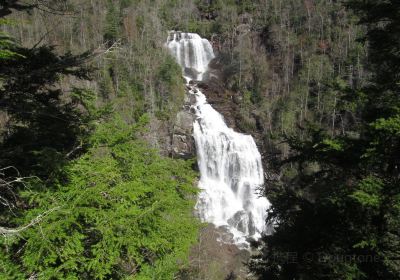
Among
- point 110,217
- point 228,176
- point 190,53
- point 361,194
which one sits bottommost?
point 228,176

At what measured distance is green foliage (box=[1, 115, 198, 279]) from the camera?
4.36 m

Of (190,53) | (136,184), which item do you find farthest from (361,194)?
(190,53)

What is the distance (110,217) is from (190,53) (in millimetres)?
43908

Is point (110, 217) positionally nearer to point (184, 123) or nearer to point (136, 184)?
point (136, 184)

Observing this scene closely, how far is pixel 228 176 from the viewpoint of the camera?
31266mm

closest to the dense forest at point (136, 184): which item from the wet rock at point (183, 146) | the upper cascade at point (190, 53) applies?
the wet rock at point (183, 146)

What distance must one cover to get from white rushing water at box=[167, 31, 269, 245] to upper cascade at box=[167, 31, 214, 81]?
8.24m

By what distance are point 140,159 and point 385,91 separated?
4.71 metres

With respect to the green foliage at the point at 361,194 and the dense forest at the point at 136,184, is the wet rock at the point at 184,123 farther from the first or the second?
the green foliage at the point at 361,194

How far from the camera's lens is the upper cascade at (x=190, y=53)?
45.0m

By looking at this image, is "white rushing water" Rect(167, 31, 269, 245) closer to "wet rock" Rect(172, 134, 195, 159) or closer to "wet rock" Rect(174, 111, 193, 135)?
"wet rock" Rect(174, 111, 193, 135)

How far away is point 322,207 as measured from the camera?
626 cm

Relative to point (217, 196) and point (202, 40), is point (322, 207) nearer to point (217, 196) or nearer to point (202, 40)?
point (217, 196)

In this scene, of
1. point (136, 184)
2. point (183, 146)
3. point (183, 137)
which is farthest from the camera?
point (183, 137)
